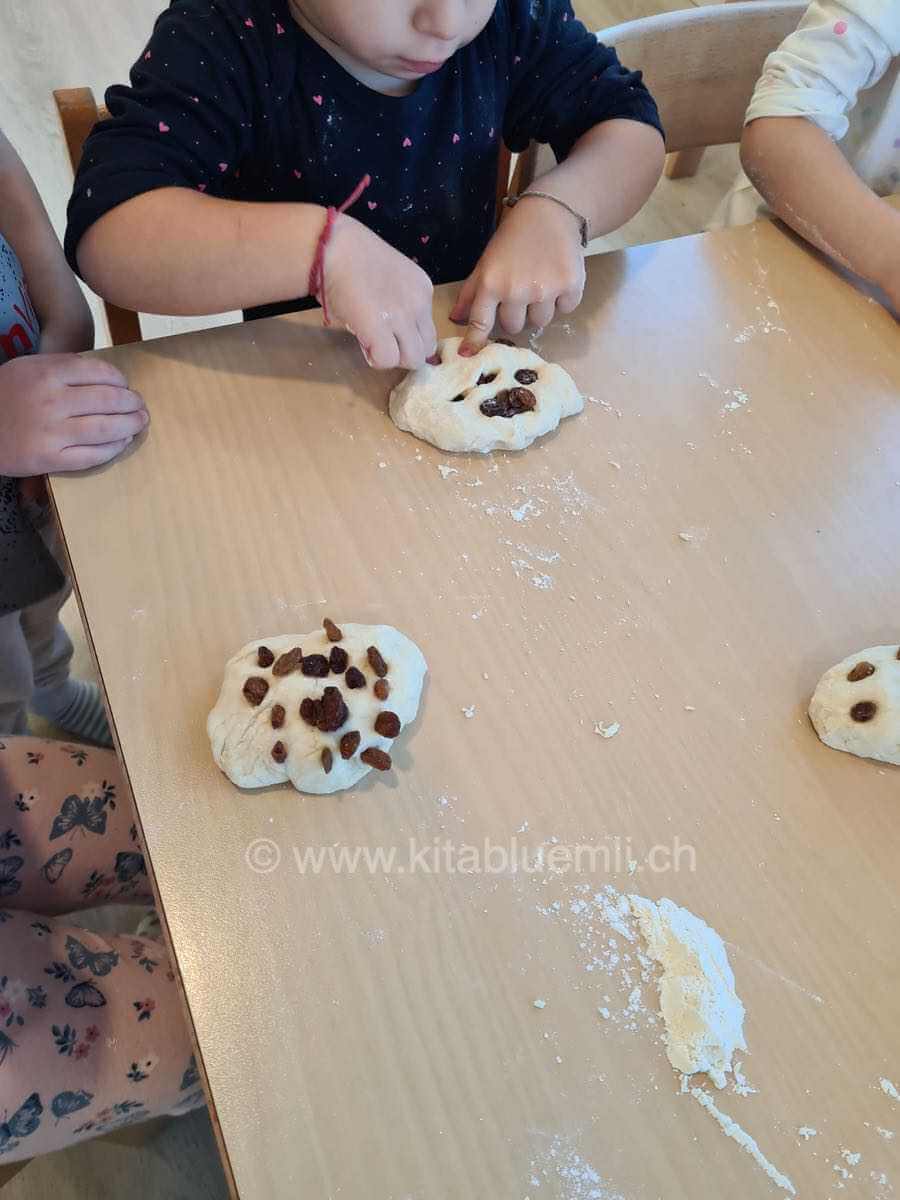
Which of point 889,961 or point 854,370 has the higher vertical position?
point 854,370

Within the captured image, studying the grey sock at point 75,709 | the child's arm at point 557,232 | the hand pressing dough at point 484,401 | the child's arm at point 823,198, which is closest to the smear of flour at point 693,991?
the hand pressing dough at point 484,401

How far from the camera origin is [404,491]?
2.08ft

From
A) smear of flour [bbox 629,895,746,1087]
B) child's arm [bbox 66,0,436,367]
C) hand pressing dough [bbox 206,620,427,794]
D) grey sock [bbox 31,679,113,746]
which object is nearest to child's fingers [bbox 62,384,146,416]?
child's arm [bbox 66,0,436,367]

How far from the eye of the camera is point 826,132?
0.86 m

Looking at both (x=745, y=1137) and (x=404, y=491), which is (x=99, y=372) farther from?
(x=745, y=1137)

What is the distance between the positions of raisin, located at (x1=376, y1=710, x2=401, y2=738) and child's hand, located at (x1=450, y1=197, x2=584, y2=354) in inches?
12.8

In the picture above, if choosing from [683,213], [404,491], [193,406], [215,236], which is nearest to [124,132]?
[215,236]

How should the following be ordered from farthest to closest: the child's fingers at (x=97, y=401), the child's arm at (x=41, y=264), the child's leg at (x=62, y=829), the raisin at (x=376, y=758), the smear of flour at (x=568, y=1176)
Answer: the child's arm at (x=41, y=264), the child's leg at (x=62, y=829), the child's fingers at (x=97, y=401), the raisin at (x=376, y=758), the smear of flour at (x=568, y=1176)

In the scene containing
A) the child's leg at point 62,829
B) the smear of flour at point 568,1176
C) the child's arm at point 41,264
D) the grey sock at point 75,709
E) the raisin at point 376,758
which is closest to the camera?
the smear of flour at point 568,1176

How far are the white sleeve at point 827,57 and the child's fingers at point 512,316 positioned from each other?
392 millimetres

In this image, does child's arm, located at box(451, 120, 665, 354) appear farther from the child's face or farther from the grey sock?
the grey sock

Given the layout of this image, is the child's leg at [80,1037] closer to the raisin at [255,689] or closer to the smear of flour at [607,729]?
the raisin at [255,689]

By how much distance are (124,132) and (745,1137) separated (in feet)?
2.64

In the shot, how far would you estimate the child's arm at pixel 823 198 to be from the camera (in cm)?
78
